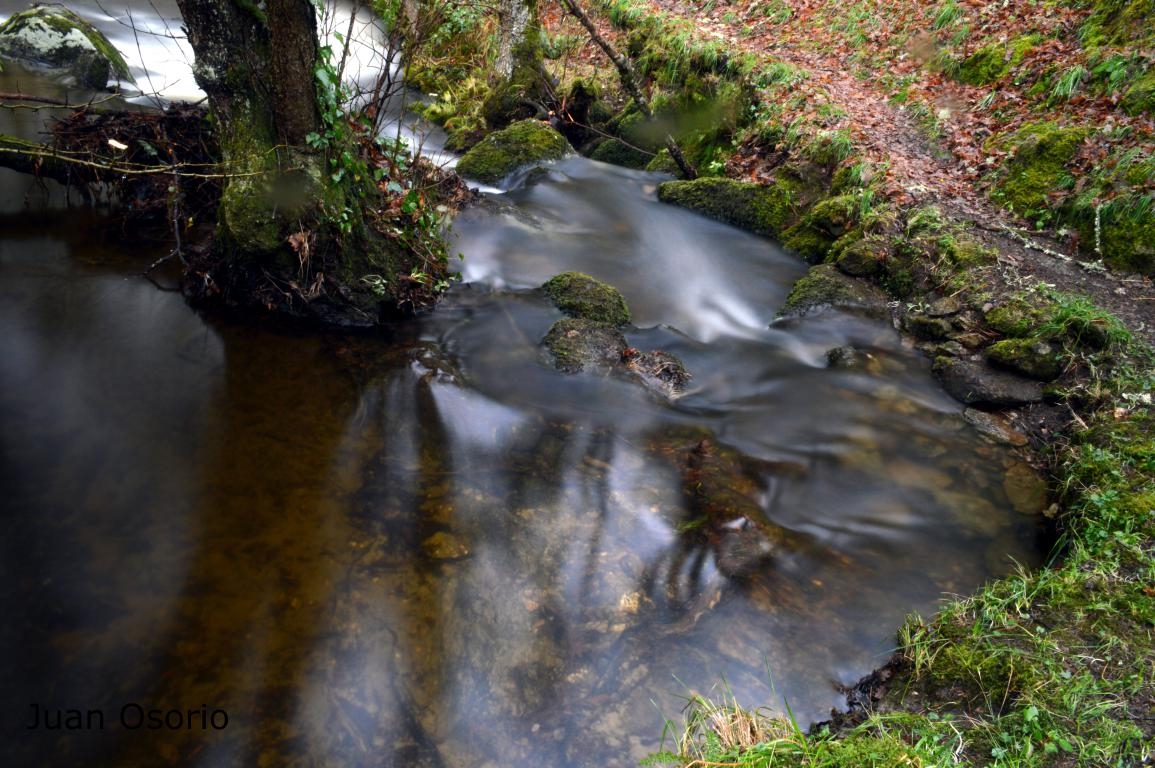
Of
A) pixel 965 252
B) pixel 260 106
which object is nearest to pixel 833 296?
pixel 965 252

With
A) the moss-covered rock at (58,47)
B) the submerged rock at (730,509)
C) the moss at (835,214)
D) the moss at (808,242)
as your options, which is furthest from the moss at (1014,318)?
the moss-covered rock at (58,47)

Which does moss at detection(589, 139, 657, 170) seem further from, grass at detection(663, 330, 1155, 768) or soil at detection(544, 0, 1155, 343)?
grass at detection(663, 330, 1155, 768)

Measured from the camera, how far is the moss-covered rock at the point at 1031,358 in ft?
18.0

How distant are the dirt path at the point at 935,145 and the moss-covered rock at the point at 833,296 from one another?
1.16m

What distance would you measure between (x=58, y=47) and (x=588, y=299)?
33.7 feet

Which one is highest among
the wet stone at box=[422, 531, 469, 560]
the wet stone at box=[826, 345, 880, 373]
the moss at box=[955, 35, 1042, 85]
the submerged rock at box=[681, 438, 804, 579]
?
the moss at box=[955, 35, 1042, 85]

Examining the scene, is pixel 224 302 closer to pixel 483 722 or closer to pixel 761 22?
pixel 483 722

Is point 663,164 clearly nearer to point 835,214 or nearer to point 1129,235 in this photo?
point 835,214

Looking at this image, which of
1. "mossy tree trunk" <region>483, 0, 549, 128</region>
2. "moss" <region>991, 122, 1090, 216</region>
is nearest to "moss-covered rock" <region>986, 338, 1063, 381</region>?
"moss" <region>991, 122, 1090, 216</region>

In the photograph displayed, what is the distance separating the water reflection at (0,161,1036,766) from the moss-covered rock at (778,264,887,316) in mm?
231

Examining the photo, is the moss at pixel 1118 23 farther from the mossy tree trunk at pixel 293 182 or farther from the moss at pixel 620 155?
the mossy tree trunk at pixel 293 182

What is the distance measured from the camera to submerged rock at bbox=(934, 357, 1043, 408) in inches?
217

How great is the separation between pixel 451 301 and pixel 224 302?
2061 millimetres

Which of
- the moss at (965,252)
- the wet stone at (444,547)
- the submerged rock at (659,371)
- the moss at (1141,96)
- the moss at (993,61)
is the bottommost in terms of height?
the wet stone at (444,547)
